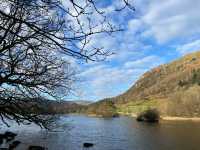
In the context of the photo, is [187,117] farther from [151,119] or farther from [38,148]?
[38,148]

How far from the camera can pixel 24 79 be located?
33.4ft

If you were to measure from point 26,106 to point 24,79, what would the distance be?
1000 millimetres

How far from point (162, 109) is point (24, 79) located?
130 meters

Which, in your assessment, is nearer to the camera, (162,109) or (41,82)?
(41,82)

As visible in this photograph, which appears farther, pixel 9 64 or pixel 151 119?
pixel 151 119

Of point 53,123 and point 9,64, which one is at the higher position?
point 9,64

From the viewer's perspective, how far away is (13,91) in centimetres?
1117

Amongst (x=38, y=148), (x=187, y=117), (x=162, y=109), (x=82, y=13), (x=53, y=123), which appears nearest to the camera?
(x=82, y=13)

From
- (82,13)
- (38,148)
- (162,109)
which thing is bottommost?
(38,148)

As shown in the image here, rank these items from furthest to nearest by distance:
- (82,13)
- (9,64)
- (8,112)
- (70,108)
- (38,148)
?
(38,148) → (70,108) → (9,64) → (8,112) → (82,13)

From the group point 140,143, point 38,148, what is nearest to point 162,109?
point 140,143

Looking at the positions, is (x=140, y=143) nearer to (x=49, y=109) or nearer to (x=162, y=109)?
(x=49, y=109)

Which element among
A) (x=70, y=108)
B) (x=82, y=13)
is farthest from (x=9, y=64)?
(x=82, y=13)

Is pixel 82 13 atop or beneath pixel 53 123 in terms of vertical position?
atop
